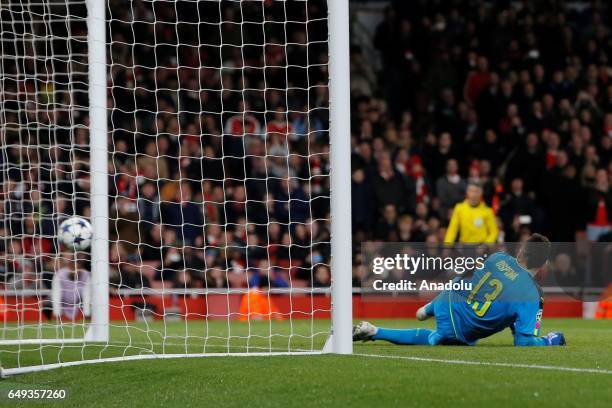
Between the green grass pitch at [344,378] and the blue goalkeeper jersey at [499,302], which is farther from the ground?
the blue goalkeeper jersey at [499,302]

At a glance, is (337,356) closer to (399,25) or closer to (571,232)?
(571,232)

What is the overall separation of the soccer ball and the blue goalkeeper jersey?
5.00 meters

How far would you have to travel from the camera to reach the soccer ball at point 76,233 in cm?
1395

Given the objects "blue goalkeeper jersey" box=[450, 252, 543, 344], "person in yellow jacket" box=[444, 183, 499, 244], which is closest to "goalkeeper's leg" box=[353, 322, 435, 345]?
"blue goalkeeper jersey" box=[450, 252, 543, 344]

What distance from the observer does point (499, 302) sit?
10352 millimetres

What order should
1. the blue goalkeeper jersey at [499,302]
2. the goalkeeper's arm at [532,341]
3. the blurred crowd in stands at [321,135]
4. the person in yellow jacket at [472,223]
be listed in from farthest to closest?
the blurred crowd in stands at [321,135], the person in yellow jacket at [472,223], the goalkeeper's arm at [532,341], the blue goalkeeper jersey at [499,302]

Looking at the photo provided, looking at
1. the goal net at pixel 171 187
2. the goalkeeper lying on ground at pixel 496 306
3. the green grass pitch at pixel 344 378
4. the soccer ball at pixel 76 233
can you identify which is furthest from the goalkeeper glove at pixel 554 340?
the soccer ball at pixel 76 233

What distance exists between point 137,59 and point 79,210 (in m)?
4.51

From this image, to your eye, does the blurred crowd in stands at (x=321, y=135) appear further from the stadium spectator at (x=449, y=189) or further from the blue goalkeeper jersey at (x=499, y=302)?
the blue goalkeeper jersey at (x=499, y=302)

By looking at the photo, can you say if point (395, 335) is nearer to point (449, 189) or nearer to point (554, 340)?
point (554, 340)

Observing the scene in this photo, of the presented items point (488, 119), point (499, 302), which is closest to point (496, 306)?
point (499, 302)

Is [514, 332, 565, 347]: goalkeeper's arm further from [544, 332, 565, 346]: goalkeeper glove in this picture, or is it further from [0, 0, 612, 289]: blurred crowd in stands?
[0, 0, 612, 289]: blurred crowd in stands

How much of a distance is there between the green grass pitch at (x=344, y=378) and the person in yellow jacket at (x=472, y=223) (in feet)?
19.3

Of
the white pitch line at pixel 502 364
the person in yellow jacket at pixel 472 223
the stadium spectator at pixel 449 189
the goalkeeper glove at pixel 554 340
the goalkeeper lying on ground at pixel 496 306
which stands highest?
the stadium spectator at pixel 449 189
